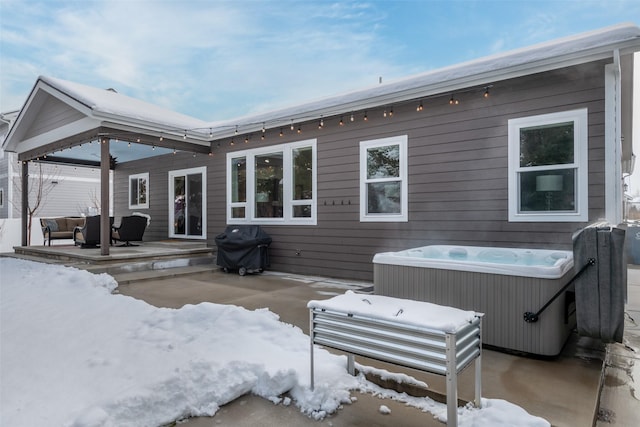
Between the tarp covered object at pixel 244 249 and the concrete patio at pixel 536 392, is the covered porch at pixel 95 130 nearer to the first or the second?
the tarp covered object at pixel 244 249

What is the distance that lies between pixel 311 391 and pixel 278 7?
1034 cm

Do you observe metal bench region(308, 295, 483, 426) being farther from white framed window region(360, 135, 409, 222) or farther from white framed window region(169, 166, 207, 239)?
white framed window region(169, 166, 207, 239)

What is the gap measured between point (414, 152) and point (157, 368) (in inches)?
165

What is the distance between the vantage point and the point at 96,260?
6.19 meters

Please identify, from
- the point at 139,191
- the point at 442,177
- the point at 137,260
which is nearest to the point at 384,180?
the point at 442,177

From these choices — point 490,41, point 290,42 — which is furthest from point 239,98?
point 490,41

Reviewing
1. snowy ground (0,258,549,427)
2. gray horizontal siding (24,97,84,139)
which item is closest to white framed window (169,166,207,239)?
gray horizontal siding (24,97,84,139)

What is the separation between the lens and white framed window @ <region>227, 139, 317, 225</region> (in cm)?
658

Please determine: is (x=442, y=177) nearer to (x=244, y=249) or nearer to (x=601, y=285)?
(x=601, y=285)

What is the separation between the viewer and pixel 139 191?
1051cm

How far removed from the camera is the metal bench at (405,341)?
177 cm

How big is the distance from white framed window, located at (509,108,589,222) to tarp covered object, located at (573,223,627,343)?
1616mm

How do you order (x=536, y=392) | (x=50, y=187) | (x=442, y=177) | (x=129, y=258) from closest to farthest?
1. (x=536, y=392)
2. (x=442, y=177)
3. (x=129, y=258)
4. (x=50, y=187)

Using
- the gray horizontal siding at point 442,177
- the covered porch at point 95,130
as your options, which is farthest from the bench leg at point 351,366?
the covered porch at point 95,130
